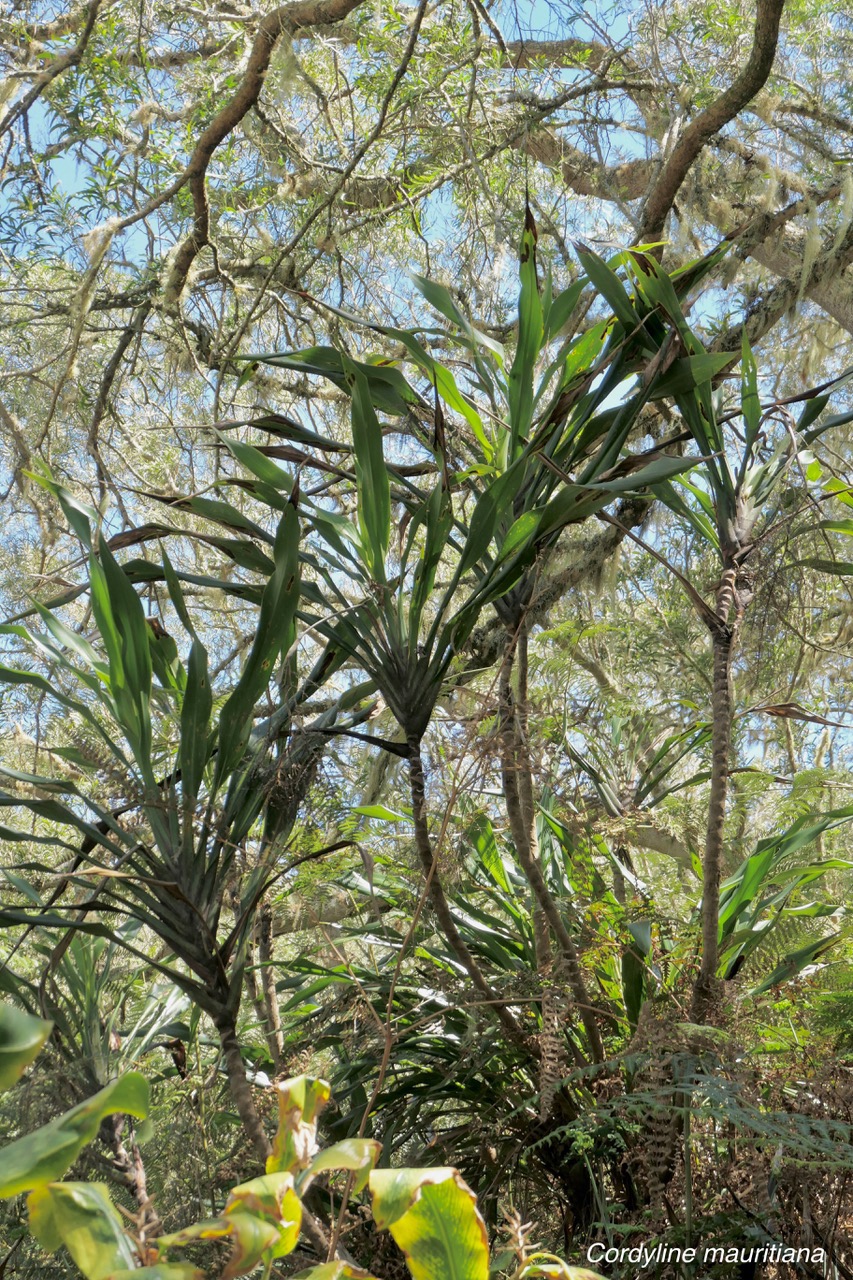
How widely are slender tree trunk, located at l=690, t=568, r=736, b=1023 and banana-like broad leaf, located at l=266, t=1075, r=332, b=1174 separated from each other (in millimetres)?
744

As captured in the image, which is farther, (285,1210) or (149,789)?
(149,789)

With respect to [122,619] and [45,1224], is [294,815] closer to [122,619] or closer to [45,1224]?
[122,619]

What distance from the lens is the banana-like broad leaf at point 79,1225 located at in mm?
561

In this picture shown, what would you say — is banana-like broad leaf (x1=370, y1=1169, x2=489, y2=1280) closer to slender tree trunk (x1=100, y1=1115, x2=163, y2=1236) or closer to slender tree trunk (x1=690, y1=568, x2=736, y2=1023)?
slender tree trunk (x1=100, y1=1115, x2=163, y2=1236)

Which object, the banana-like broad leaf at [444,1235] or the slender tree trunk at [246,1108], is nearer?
the banana-like broad leaf at [444,1235]

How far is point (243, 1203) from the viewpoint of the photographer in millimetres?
604

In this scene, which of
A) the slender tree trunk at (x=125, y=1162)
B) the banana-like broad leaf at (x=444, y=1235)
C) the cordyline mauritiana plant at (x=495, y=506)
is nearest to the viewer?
the banana-like broad leaf at (x=444, y=1235)

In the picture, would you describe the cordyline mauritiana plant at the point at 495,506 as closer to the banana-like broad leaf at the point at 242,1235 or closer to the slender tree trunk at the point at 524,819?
the slender tree trunk at the point at 524,819

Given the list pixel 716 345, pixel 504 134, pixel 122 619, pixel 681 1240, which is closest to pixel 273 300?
pixel 504 134

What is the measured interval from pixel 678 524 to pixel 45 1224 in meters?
2.89

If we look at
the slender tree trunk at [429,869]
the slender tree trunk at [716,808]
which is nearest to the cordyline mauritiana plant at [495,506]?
the slender tree trunk at [429,869]

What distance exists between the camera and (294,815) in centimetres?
140

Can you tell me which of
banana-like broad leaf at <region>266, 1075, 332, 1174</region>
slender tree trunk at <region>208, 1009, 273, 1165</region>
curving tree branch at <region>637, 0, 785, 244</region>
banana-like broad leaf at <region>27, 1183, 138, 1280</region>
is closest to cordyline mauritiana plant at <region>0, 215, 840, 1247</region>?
slender tree trunk at <region>208, 1009, 273, 1165</region>

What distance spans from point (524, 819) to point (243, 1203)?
85cm
